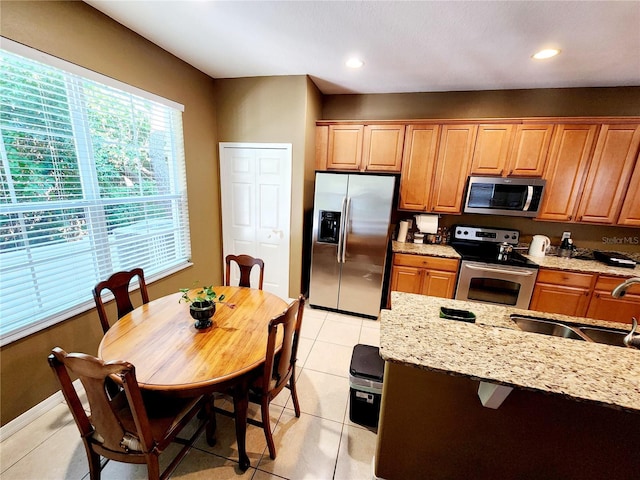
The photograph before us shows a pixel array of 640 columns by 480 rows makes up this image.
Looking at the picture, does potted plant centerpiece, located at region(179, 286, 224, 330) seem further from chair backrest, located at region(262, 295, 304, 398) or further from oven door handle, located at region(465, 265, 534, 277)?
oven door handle, located at region(465, 265, 534, 277)

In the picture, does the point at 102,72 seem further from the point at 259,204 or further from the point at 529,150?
the point at 529,150

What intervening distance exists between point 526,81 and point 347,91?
1921 millimetres

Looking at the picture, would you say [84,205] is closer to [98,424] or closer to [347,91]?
[98,424]

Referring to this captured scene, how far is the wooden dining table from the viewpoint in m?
1.17

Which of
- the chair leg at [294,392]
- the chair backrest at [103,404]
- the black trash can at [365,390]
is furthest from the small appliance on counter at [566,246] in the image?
the chair backrest at [103,404]

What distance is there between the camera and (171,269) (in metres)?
2.68

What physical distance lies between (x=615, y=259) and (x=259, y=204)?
3.94 m

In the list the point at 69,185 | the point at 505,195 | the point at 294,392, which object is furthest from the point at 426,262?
the point at 69,185

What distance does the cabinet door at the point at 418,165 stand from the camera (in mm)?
2924

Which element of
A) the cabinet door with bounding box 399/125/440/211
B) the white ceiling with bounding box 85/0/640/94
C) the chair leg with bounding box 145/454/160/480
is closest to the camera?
the chair leg with bounding box 145/454/160/480

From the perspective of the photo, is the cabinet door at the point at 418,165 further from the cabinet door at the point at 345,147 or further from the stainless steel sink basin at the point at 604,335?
the stainless steel sink basin at the point at 604,335

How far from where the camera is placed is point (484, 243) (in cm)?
316

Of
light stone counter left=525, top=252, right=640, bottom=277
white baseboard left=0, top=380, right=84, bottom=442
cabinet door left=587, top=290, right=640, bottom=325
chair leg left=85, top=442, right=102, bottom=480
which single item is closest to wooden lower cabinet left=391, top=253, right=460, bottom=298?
light stone counter left=525, top=252, right=640, bottom=277

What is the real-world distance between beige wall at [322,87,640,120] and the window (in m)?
2.13
